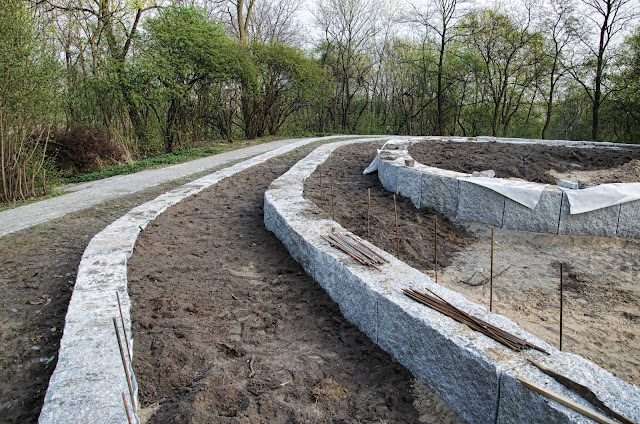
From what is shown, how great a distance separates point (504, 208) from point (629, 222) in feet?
3.96

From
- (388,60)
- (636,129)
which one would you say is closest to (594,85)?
(636,129)

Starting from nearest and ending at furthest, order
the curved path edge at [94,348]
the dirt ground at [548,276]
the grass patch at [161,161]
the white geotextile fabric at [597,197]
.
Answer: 1. the curved path edge at [94,348]
2. the dirt ground at [548,276]
3. the white geotextile fabric at [597,197]
4. the grass patch at [161,161]

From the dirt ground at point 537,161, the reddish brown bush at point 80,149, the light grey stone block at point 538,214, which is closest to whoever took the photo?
the light grey stone block at point 538,214

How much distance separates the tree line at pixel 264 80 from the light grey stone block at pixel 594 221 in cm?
774

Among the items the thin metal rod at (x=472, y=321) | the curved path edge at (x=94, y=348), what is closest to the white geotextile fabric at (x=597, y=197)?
the thin metal rod at (x=472, y=321)

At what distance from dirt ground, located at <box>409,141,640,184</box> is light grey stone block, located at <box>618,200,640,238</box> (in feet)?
5.82

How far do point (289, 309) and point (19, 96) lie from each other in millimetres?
6167

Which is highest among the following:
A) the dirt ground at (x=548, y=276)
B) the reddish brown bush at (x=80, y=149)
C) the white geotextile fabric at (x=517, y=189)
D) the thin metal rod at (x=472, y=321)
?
the reddish brown bush at (x=80, y=149)

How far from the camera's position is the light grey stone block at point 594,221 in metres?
4.41

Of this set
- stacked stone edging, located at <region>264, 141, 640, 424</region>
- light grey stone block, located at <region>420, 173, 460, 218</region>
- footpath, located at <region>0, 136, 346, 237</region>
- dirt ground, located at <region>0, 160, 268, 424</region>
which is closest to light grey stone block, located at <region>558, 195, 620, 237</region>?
light grey stone block, located at <region>420, 173, 460, 218</region>

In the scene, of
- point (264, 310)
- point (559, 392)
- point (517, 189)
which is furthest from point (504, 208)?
point (559, 392)

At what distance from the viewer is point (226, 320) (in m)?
2.85

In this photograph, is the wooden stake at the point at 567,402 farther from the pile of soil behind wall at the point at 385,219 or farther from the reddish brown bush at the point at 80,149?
the reddish brown bush at the point at 80,149

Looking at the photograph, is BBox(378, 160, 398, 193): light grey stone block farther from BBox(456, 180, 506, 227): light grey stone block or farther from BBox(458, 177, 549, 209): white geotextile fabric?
BBox(458, 177, 549, 209): white geotextile fabric
